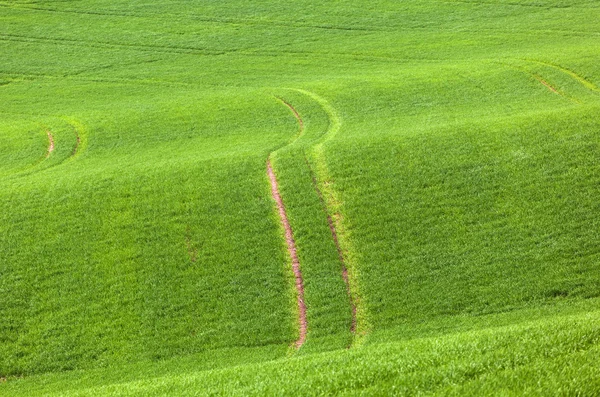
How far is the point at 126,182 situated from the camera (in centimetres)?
3167

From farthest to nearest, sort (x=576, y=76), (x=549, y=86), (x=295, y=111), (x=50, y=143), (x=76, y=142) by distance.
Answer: (x=576, y=76) → (x=295, y=111) → (x=549, y=86) → (x=50, y=143) → (x=76, y=142)

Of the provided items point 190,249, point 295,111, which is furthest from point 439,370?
point 295,111

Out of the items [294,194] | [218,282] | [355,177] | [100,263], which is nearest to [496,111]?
[355,177]

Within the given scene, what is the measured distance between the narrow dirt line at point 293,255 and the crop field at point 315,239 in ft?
0.33

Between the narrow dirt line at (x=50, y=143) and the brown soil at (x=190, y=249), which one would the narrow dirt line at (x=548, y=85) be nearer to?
the brown soil at (x=190, y=249)

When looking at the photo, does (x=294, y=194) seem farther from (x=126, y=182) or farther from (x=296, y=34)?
(x=296, y=34)

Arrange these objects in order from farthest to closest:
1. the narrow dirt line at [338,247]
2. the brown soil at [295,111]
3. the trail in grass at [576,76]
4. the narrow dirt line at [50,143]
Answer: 1. the trail in grass at [576,76]
2. the brown soil at [295,111]
3. the narrow dirt line at [50,143]
4. the narrow dirt line at [338,247]

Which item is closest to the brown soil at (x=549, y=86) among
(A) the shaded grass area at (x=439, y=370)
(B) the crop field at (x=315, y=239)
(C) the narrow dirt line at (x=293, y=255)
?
(B) the crop field at (x=315, y=239)

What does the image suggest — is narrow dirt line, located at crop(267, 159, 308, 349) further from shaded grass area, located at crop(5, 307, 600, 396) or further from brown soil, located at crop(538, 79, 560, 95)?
brown soil, located at crop(538, 79, 560, 95)

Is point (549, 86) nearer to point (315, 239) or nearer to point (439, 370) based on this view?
point (315, 239)

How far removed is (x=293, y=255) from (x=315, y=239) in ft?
4.41

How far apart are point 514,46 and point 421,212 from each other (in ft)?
120

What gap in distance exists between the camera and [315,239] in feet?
88.5

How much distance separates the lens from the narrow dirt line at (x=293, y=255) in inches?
898
